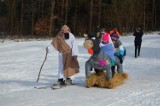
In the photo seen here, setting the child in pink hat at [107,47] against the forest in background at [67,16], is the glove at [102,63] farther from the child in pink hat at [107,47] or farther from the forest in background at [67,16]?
the forest in background at [67,16]

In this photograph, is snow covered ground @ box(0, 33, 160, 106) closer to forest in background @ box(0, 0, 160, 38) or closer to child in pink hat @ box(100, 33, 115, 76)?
child in pink hat @ box(100, 33, 115, 76)

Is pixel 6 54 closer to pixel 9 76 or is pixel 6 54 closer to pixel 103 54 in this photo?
pixel 9 76

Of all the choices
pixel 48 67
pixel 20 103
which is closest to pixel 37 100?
pixel 20 103

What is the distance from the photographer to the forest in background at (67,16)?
51.7 meters

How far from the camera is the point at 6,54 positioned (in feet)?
84.4

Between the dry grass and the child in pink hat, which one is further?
the child in pink hat

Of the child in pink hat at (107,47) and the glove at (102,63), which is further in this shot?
the child in pink hat at (107,47)

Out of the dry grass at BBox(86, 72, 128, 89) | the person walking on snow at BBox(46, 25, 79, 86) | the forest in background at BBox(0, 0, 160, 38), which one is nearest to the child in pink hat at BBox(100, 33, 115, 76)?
the dry grass at BBox(86, 72, 128, 89)

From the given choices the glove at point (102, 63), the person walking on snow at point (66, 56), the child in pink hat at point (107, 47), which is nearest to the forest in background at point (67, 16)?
the person walking on snow at point (66, 56)

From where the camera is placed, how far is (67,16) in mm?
52781

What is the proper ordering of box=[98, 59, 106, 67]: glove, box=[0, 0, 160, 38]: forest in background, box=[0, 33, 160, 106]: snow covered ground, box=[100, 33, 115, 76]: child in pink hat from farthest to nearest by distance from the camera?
box=[0, 0, 160, 38]: forest in background → box=[100, 33, 115, 76]: child in pink hat → box=[98, 59, 106, 67]: glove → box=[0, 33, 160, 106]: snow covered ground

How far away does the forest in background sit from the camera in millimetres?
51656

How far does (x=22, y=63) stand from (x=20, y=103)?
10.1 m

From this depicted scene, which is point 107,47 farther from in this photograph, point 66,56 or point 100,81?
point 66,56
